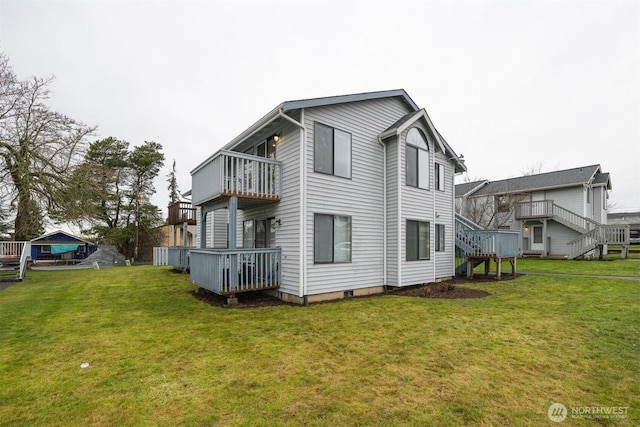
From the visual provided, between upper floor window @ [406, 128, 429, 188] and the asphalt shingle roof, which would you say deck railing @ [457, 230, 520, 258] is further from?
the asphalt shingle roof

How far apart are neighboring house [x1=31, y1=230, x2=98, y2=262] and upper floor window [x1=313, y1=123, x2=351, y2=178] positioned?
3383cm

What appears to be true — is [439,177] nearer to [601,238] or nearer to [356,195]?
[356,195]

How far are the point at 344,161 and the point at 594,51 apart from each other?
1829 cm

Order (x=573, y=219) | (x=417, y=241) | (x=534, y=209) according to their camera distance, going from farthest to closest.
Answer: (x=534, y=209) → (x=573, y=219) → (x=417, y=241)

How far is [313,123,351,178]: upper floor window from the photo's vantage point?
9102mm

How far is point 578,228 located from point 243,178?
24.3 m

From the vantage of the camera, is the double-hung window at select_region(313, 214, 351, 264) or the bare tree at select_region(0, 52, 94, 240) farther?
the bare tree at select_region(0, 52, 94, 240)

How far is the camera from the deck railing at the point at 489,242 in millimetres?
12844

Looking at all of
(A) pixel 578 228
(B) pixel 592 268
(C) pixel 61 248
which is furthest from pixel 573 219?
(C) pixel 61 248

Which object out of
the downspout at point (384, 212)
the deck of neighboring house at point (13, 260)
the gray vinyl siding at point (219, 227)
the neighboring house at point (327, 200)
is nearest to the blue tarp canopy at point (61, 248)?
the deck of neighboring house at point (13, 260)

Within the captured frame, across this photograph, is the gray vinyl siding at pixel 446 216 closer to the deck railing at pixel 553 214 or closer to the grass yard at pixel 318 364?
the grass yard at pixel 318 364

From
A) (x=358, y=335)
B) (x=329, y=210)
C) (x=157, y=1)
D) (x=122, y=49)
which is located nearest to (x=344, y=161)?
(x=329, y=210)

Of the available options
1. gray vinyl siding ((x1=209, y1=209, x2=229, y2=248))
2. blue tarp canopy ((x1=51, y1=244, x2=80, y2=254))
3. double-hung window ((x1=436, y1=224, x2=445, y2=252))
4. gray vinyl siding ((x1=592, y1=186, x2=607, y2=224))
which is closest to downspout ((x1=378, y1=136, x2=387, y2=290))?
double-hung window ((x1=436, y1=224, x2=445, y2=252))

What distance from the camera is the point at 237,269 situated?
8219 millimetres
